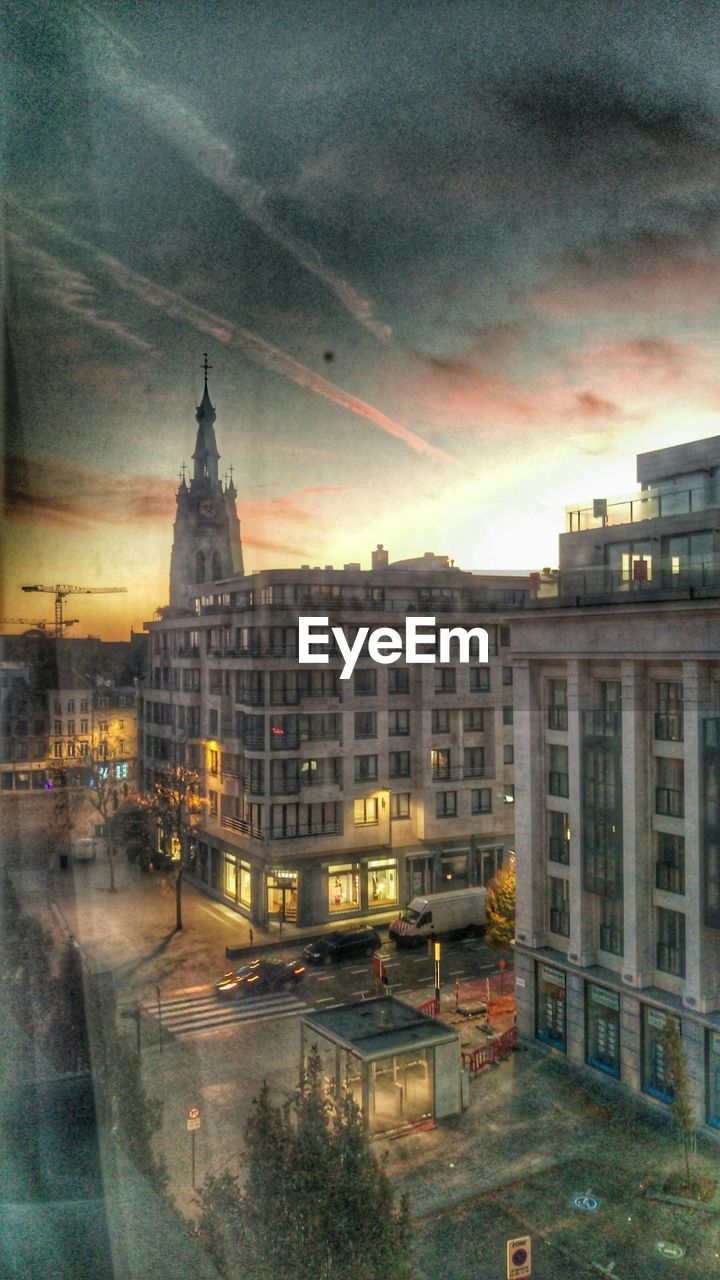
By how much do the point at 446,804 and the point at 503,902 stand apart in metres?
2.06

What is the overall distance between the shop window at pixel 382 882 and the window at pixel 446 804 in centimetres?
59

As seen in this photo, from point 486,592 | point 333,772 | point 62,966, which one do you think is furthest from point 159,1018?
point 486,592

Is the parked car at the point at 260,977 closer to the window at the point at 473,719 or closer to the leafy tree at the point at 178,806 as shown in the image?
the leafy tree at the point at 178,806

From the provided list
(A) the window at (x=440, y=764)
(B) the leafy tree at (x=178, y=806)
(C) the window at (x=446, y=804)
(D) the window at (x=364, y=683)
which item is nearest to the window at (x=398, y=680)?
(D) the window at (x=364, y=683)

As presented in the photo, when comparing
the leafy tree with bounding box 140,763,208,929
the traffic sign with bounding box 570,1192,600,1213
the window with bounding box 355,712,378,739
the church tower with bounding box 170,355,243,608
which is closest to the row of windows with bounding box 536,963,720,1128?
the traffic sign with bounding box 570,1192,600,1213

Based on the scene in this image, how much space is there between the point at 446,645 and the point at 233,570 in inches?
55.1

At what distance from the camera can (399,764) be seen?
21.7 feet

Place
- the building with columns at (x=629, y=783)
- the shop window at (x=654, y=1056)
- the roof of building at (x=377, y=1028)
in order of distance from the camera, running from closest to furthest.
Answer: the roof of building at (x=377, y=1028), the building with columns at (x=629, y=783), the shop window at (x=654, y=1056)

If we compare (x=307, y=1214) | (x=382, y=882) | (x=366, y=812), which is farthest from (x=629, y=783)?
(x=307, y=1214)

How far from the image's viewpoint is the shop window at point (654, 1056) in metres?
6.18

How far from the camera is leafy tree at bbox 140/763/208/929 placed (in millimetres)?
6660

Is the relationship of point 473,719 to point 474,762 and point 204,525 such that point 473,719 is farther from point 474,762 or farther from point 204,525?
point 204,525

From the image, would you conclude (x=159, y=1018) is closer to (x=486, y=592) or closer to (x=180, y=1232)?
(x=180, y=1232)

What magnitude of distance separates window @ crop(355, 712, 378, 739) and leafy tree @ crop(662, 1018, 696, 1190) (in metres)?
2.78
